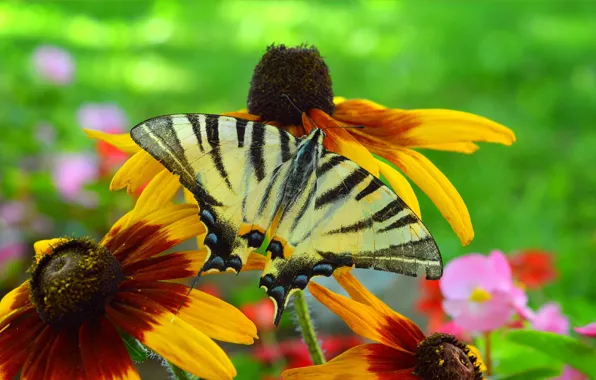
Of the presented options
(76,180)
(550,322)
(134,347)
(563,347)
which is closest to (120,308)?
(134,347)

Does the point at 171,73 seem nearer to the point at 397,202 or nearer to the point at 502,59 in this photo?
the point at 502,59

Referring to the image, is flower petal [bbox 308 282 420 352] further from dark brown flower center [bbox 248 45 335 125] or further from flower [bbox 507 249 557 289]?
flower [bbox 507 249 557 289]

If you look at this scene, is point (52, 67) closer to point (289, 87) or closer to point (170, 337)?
point (289, 87)

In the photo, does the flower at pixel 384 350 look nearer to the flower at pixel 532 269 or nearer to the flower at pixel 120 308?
the flower at pixel 120 308

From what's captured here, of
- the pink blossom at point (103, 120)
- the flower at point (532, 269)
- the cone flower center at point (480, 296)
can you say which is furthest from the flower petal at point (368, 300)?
the pink blossom at point (103, 120)

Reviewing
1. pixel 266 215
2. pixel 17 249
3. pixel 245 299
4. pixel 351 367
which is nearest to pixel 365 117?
pixel 266 215

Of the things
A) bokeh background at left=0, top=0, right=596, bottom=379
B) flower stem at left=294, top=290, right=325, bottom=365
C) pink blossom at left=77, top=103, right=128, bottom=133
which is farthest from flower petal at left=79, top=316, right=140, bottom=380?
pink blossom at left=77, top=103, right=128, bottom=133

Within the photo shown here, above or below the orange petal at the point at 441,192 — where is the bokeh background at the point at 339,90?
above
